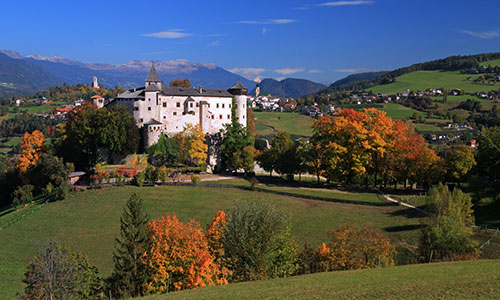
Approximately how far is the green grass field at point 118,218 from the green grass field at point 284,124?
61.2 metres

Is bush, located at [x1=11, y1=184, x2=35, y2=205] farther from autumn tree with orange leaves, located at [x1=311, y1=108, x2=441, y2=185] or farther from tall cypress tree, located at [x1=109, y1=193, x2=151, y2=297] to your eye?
autumn tree with orange leaves, located at [x1=311, y1=108, x2=441, y2=185]

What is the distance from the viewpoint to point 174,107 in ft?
228

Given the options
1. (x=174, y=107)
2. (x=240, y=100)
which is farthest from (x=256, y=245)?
(x=240, y=100)

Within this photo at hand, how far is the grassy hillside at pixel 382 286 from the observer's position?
19.1 metres

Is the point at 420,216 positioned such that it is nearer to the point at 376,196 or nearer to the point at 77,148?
the point at 376,196

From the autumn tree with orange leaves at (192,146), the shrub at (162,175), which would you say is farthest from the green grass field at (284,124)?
the shrub at (162,175)

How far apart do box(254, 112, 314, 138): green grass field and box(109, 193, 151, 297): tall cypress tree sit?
8234 centimetres

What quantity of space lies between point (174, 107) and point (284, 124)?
227ft

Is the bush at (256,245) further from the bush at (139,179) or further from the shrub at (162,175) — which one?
the shrub at (162,175)

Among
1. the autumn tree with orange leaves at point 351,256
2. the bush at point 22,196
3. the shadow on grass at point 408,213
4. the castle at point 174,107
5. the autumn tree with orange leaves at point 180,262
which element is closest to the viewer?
the autumn tree with orange leaves at point 180,262

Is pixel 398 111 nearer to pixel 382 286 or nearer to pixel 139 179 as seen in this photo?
pixel 139 179

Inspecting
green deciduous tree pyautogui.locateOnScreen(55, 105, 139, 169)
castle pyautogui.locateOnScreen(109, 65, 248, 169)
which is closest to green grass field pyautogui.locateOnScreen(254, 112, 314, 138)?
castle pyautogui.locateOnScreen(109, 65, 248, 169)

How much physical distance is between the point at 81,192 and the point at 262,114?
105 m

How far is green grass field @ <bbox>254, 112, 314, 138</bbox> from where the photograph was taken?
398 feet
